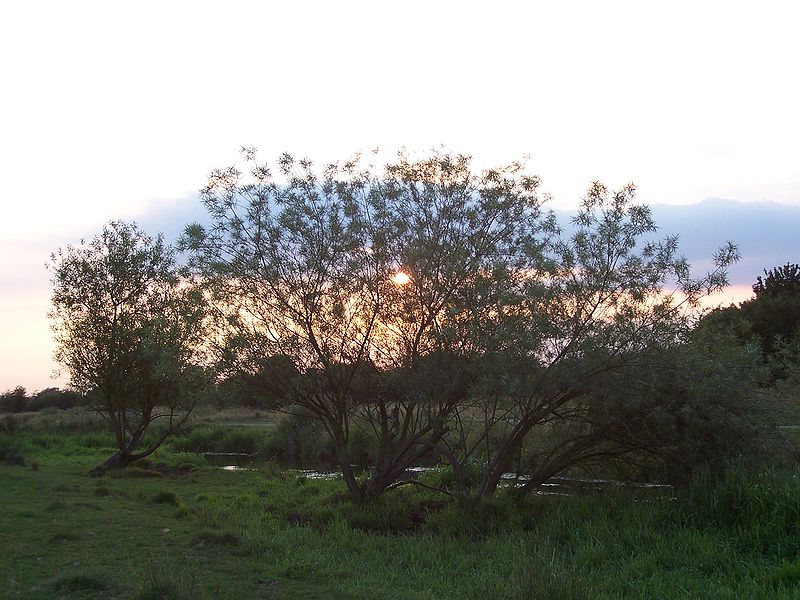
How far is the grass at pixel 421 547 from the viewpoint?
8273 mm

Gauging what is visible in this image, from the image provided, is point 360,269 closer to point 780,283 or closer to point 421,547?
point 421,547

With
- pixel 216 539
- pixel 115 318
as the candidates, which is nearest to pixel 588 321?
pixel 216 539

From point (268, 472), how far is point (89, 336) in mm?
7560

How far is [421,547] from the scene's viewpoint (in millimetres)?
11336

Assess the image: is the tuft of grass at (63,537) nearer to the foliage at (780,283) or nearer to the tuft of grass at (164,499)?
the tuft of grass at (164,499)

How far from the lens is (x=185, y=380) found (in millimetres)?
14836

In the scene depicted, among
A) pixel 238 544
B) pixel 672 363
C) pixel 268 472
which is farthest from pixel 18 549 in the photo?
pixel 268 472

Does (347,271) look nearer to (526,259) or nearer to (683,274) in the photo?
(526,259)

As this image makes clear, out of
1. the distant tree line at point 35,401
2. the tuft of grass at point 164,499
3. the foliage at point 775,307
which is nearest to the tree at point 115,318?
the tuft of grass at point 164,499

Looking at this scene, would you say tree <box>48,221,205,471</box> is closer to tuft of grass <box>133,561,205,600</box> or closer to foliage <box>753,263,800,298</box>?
tuft of grass <box>133,561,205,600</box>

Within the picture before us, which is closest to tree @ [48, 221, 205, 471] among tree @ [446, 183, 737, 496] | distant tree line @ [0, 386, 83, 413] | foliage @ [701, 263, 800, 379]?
tree @ [446, 183, 737, 496]

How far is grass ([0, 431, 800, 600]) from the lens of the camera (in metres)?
8.27

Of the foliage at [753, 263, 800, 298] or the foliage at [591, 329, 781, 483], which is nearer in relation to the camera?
the foliage at [591, 329, 781, 483]

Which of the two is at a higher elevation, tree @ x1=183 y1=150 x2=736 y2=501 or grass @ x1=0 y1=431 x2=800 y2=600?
tree @ x1=183 y1=150 x2=736 y2=501
